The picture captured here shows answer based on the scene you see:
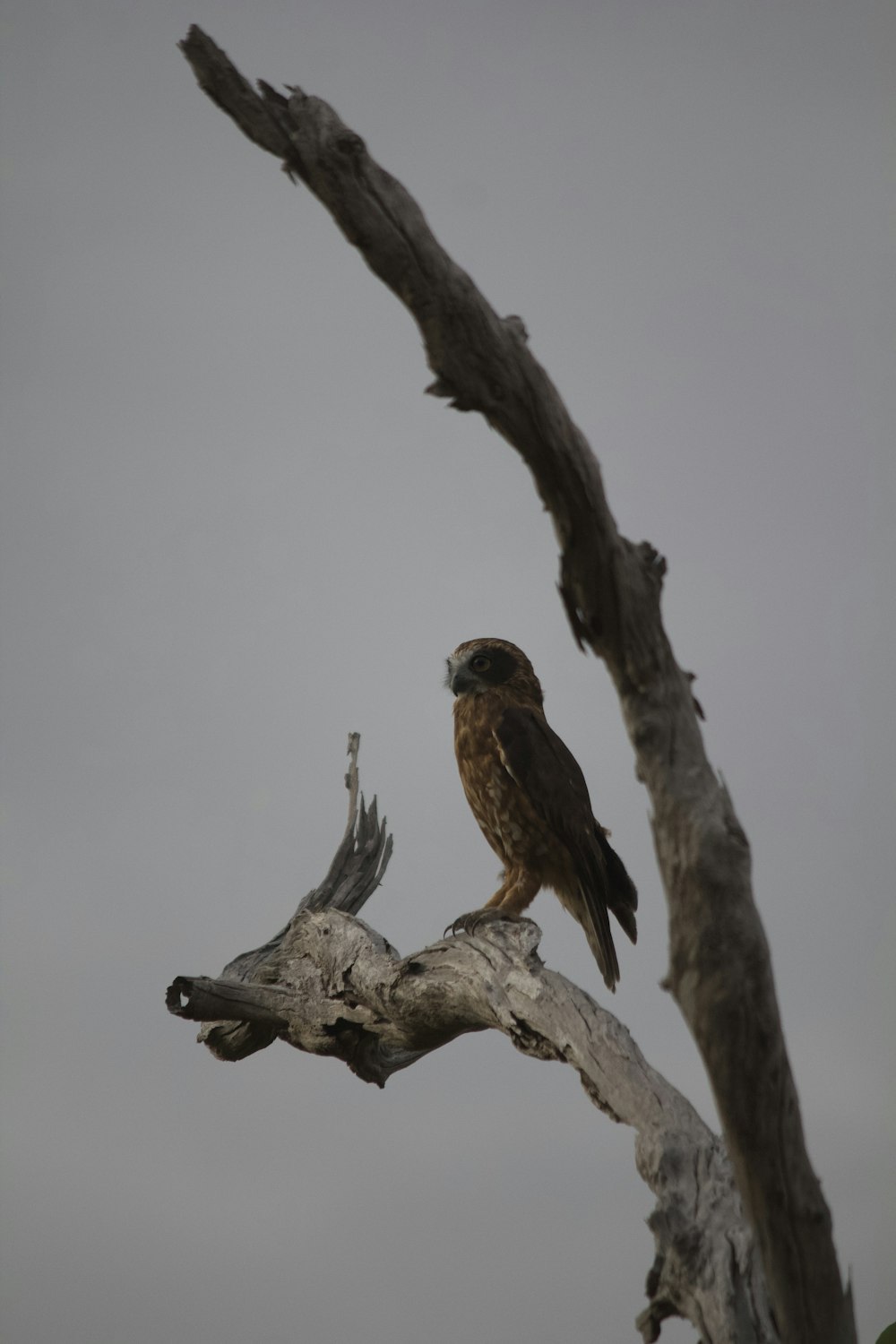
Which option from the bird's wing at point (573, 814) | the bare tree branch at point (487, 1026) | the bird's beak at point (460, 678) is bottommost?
the bare tree branch at point (487, 1026)

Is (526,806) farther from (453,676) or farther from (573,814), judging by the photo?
(453,676)

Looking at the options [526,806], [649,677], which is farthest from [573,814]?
[649,677]

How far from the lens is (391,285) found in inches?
64.6

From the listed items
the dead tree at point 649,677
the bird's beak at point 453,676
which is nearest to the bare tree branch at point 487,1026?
the dead tree at point 649,677

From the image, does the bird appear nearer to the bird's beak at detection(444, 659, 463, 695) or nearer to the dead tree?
the bird's beak at detection(444, 659, 463, 695)

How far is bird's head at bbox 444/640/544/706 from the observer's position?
3986mm

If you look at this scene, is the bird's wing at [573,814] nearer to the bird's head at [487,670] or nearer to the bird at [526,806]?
the bird at [526,806]

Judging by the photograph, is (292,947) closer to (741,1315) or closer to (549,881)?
(549,881)

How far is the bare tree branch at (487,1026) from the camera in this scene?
6.40 feet

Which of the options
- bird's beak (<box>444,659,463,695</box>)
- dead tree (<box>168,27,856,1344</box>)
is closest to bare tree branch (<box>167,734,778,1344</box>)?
dead tree (<box>168,27,856,1344</box>)

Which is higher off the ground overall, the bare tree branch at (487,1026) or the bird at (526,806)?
the bird at (526,806)

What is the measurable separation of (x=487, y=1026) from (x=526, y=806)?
821 millimetres

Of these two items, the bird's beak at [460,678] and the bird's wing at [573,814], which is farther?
the bird's beak at [460,678]

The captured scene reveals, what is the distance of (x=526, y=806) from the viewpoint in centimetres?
366
